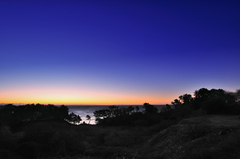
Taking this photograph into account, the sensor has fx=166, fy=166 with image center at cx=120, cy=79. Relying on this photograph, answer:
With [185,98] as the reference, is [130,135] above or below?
below

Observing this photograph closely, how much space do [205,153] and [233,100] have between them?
31794 mm

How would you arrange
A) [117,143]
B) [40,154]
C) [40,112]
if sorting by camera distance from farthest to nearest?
[40,112], [117,143], [40,154]

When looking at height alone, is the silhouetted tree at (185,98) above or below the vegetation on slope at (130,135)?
above

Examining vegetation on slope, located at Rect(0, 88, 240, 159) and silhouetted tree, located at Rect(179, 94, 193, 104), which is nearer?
vegetation on slope, located at Rect(0, 88, 240, 159)

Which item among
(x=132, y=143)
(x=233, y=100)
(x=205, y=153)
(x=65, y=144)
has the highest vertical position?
(x=233, y=100)

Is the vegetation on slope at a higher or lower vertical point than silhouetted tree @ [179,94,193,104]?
lower

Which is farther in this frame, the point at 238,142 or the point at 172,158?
the point at 172,158

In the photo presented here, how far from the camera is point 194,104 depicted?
41375mm

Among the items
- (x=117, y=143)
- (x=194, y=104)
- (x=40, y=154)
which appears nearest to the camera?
(x=40, y=154)

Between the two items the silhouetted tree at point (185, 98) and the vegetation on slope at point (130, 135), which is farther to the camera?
the silhouetted tree at point (185, 98)

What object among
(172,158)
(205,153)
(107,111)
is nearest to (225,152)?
(205,153)

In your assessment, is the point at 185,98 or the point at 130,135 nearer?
the point at 130,135

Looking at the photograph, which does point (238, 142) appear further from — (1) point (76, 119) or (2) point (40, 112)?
(2) point (40, 112)

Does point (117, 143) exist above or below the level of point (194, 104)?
below
